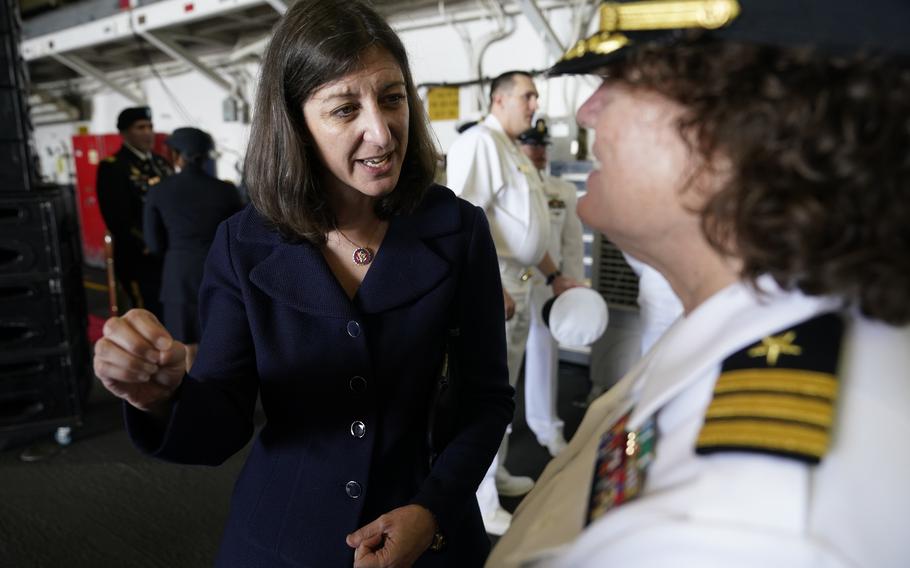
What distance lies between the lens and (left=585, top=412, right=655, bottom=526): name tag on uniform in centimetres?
52

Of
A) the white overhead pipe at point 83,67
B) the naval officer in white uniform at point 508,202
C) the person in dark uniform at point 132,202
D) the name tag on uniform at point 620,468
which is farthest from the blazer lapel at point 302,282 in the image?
the white overhead pipe at point 83,67

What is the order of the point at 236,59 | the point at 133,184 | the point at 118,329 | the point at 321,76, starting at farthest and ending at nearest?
the point at 236,59, the point at 133,184, the point at 321,76, the point at 118,329

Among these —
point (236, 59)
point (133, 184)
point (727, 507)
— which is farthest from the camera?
point (236, 59)

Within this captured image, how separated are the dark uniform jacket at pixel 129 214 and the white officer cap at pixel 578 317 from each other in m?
2.67

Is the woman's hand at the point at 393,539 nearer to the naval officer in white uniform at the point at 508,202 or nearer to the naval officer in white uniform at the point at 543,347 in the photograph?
the naval officer in white uniform at the point at 508,202

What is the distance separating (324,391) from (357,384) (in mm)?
59

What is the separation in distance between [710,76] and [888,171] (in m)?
0.15

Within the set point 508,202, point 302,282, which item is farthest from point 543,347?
point 302,282

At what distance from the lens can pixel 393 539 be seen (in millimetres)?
890

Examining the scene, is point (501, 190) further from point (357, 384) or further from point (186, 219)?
point (186, 219)

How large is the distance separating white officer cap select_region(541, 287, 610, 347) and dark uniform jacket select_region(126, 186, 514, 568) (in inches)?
58.6

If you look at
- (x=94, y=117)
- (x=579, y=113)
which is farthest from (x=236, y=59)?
(x=579, y=113)

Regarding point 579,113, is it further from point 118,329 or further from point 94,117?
point 94,117

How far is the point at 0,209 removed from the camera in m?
2.73
